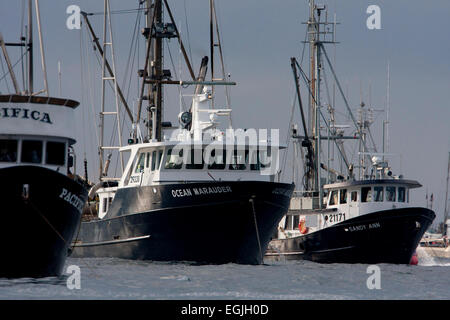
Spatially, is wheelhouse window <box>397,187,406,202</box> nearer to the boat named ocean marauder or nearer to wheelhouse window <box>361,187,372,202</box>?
wheelhouse window <box>361,187,372,202</box>

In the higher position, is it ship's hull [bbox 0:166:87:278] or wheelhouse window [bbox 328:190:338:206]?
ship's hull [bbox 0:166:87:278]

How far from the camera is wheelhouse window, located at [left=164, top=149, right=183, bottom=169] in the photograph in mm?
Answer: 39719

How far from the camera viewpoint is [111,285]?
27.2 m

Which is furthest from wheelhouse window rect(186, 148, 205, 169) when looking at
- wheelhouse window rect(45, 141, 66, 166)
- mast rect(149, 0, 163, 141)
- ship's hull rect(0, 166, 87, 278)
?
ship's hull rect(0, 166, 87, 278)

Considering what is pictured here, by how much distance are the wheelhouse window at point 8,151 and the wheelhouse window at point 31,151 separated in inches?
9.9

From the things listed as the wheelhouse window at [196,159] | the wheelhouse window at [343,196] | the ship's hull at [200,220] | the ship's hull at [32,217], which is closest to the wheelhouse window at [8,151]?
the ship's hull at [32,217]

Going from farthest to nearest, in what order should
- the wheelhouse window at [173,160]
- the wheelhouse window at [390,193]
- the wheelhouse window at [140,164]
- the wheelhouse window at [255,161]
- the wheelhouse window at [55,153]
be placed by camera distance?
the wheelhouse window at [390,193] → the wheelhouse window at [140,164] → the wheelhouse window at [255,161] → the wheelhouse window at [173,160] → the wheelhouse window at [55,153]

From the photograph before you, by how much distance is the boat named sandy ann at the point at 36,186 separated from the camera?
87.8ft

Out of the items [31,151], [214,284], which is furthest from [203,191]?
[31,151]

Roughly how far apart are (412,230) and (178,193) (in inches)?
597

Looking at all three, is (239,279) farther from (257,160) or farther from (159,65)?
(159,65)

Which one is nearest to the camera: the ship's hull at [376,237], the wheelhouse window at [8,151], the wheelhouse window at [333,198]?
the wheelhouse window at [8,151]

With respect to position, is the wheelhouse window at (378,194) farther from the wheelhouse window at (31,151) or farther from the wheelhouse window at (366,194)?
the wheelhouse window at (31,151)
